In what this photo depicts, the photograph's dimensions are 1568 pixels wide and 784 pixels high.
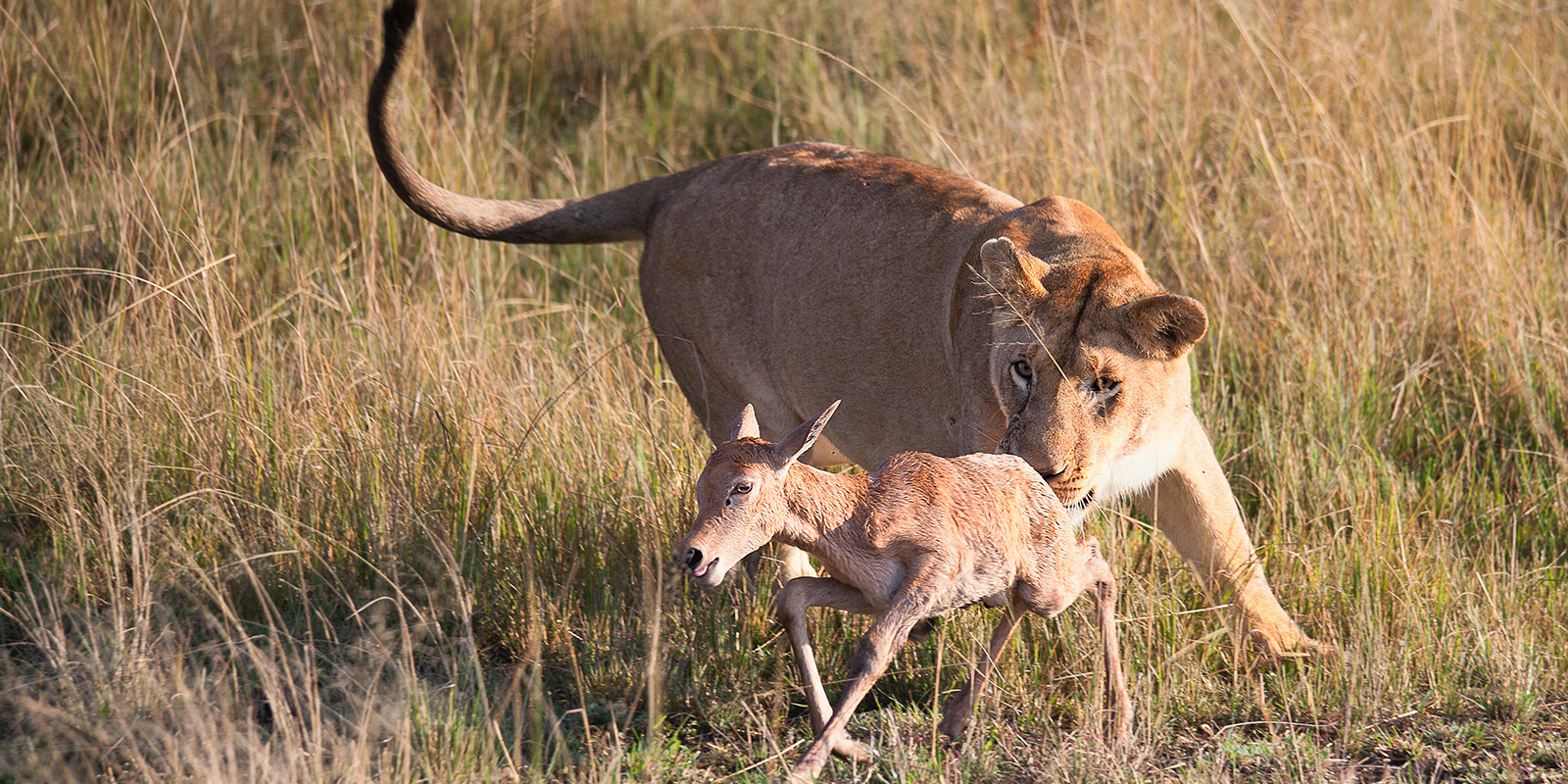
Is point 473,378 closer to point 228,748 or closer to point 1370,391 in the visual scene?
point 228,748

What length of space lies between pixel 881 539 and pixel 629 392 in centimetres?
224

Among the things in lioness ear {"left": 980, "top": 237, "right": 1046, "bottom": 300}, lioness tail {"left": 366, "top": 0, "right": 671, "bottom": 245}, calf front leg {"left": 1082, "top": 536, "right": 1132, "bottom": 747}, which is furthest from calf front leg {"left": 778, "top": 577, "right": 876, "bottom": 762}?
lioness tail {"left": 366, "top": 0, "right": 671, "bottom": 245}

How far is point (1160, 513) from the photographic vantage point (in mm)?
3957

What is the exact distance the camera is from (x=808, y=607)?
2.71 metres

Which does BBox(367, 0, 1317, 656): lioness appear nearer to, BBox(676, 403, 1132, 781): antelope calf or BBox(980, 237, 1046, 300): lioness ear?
BBox(980, 237, 1046, 300): lioness ear

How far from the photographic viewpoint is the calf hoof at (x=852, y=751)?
281 centimetres

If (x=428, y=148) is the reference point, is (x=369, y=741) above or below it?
below

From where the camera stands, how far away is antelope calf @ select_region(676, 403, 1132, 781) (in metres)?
2.58

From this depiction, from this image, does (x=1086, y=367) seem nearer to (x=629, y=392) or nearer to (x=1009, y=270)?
(x=1009, y=270)

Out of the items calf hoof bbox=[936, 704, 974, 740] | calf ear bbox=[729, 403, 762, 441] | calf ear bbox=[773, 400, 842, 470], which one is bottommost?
calf hoof bbox=[936, 704, 974, 740]

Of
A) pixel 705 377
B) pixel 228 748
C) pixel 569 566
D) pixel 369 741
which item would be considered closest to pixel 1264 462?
pixel 705 377

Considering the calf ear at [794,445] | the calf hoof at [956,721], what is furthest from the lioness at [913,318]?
the calf ear at [794,445]

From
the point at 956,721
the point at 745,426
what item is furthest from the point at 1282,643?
the point at 745,426

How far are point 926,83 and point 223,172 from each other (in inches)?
132
